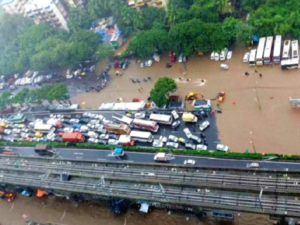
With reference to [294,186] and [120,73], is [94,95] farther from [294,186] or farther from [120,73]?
[294,186]

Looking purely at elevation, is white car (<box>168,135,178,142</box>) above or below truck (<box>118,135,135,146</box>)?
above

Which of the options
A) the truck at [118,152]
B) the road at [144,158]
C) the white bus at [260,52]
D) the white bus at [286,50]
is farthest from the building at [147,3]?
the road at [144,158]

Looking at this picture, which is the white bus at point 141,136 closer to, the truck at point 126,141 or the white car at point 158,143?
the truck at point 126,141

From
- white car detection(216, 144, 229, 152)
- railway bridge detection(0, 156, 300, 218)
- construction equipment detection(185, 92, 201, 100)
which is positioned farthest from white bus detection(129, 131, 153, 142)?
white car detection(216, 144, 229, 152)

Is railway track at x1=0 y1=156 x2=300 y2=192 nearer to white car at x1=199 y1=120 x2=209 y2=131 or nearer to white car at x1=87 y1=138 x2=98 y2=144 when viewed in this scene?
white car at x1=87 y1=138 x2=98 y2=144

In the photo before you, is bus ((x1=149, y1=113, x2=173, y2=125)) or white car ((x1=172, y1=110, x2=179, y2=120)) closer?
bus ((x1=149, y1=113, x2=173, y2=125))
